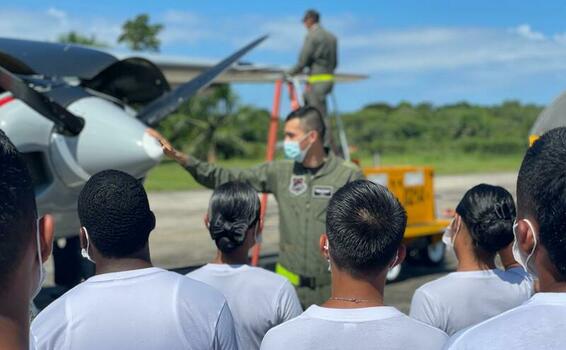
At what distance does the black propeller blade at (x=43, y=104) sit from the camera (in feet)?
19.1

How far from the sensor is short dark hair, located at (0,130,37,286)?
136cm

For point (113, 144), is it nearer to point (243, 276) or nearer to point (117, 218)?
point (243, 276)

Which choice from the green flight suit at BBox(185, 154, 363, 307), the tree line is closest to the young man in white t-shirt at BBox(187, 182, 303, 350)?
the green flight suit at BBox(185, 154, 363, 307)

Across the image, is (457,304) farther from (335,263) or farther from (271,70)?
(271,70)

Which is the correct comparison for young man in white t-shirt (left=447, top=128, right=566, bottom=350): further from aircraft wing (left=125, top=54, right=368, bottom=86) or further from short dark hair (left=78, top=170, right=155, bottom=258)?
aircraft wing (left=125, top=54, right=368, bottom=86)

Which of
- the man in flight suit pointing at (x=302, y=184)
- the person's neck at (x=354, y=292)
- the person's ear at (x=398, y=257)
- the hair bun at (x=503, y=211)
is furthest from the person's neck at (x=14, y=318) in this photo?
the man in flight suit pointing at (x=302, y=184)

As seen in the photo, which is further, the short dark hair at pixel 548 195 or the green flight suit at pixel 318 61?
the green flight suit at pixel 318 61

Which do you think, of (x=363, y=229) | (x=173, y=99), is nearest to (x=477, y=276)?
(x=363, y=229)

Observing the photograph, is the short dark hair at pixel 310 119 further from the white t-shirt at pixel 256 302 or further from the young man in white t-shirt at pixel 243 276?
the white t-shirt at pixel 256 302

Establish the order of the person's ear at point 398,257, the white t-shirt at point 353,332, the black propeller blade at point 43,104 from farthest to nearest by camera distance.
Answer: the black propeller blade at point 43,104
the person's ear at point 398,257
the white t-shirt at point 353,332

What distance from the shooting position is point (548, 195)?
1.56 metres

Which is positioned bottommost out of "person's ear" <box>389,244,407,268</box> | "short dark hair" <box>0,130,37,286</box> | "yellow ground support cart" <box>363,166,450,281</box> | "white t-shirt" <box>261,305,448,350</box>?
"yellow ground support cart" <box>363,166,450,281</box>

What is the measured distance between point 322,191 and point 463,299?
2068 mm

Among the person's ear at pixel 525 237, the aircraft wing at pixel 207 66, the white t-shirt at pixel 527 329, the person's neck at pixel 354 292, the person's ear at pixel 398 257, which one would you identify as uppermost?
the aircraft wing at pixel 207 66
